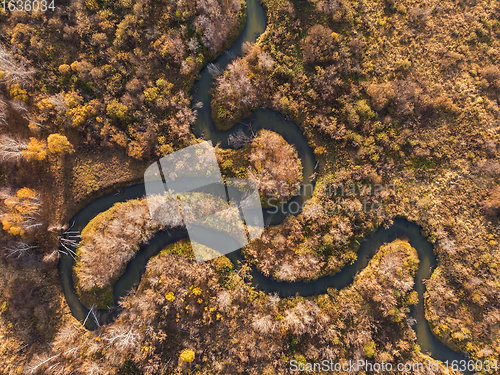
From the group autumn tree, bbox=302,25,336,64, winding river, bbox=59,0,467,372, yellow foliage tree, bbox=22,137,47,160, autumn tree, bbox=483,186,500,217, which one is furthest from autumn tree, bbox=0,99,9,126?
autumn tree, bbox=483,186,500,217

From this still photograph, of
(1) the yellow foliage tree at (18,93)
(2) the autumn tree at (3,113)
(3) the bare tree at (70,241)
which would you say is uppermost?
(1) the yellow foliage tree at (18,93)

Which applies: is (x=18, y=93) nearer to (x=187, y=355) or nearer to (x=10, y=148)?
(x=10, y=148)

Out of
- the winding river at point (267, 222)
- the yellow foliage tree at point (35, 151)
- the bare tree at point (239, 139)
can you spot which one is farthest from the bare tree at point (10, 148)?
the bare tree at point (239, 139)

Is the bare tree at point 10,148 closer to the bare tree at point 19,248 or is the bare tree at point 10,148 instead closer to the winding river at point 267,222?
the winding river at point 267,222

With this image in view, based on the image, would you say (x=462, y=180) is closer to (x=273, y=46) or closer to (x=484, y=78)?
(x=484, y=78)

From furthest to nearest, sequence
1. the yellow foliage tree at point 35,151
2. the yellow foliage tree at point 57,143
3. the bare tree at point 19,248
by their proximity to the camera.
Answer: the bare tree at point 19,248 < the yellow foliage tree at point 35,151 < the yellow foliage tree at point 57,143

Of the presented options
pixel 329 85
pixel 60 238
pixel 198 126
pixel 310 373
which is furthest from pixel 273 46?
pixel 310 373

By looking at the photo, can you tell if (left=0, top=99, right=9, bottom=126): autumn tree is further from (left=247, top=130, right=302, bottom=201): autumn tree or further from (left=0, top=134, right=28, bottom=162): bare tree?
(left=247, top=130, right=302, bottom=201): autumn tree

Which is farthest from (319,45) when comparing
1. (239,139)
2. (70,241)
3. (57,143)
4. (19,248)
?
(19,248)
